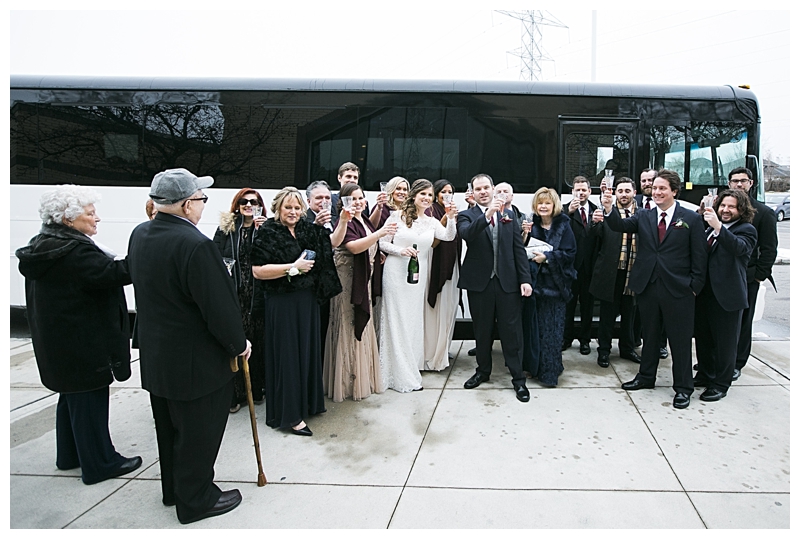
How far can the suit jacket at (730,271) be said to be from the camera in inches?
169

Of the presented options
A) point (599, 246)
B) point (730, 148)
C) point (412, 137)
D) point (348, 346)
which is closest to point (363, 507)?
point (348, 346)

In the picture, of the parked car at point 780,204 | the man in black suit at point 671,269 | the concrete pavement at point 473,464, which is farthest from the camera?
the parked car at point 780,204

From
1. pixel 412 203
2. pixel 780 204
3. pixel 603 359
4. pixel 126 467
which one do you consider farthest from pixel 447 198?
pixel 780 204

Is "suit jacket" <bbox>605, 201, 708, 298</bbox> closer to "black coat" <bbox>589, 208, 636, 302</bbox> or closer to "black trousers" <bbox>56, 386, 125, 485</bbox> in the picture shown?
"black coat" <bbox>589, 208, 636, 302</bbox>

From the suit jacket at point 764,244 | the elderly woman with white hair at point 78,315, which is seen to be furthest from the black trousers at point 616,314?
the elderly woman with white hair at point 78,315

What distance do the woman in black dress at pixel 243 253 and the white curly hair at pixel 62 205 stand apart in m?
1.30

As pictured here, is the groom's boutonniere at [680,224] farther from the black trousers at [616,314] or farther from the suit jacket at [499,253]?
the suit jacket at [499,253]

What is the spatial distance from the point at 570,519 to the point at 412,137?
4.74 m

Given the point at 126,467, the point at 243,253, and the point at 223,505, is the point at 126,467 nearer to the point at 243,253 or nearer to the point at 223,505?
the point at 223,505

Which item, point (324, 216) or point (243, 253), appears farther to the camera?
point (243, 253)

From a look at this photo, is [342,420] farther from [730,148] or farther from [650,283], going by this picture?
[730,148]

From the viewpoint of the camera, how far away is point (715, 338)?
4500 millimetres

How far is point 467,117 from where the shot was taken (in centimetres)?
620

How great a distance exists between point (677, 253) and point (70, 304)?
4680 mm
